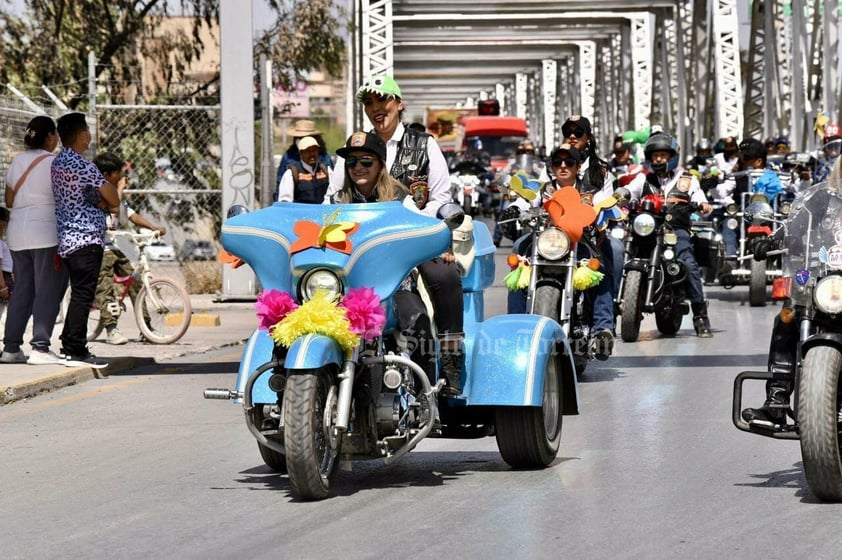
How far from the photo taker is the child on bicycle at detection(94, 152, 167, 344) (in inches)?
567

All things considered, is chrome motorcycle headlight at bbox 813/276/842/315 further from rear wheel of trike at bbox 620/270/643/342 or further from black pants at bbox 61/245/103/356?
rear wheel of trike at bbox 620/270/643/342

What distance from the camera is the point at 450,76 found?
8281 centimetres

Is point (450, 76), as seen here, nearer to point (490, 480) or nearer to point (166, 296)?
point (166, 296)

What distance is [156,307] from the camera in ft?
48.1

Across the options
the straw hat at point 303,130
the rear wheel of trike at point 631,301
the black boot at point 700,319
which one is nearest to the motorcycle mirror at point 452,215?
the rear wheel of trike at point 631,301

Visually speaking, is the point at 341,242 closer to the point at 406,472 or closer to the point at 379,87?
the point at 406,472

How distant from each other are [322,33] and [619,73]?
123 feet

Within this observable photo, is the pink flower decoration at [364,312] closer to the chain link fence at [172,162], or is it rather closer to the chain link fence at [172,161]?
the chain link fence at [172,162]

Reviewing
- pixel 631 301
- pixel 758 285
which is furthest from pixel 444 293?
pixel 758 285

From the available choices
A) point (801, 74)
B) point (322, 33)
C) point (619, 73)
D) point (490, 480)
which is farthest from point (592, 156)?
point (619, 73)

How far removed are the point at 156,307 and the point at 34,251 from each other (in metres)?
2.50

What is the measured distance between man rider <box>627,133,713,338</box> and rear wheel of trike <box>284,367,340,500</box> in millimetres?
8148

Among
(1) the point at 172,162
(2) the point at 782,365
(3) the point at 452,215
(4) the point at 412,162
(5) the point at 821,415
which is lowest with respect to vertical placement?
(5) the point at 821,415

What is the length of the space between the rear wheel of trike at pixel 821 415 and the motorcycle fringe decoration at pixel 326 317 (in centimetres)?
171
